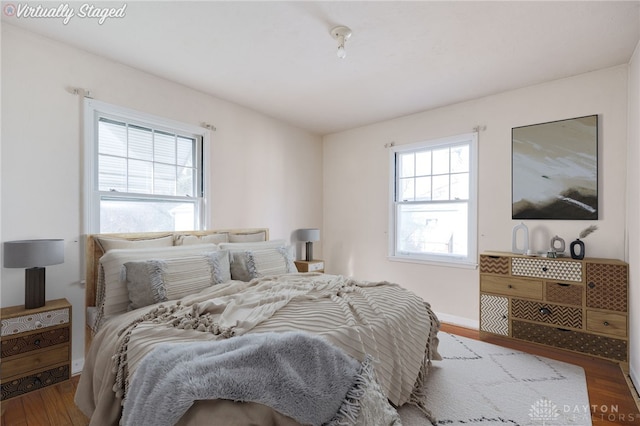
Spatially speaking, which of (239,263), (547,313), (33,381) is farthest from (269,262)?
(547,313)

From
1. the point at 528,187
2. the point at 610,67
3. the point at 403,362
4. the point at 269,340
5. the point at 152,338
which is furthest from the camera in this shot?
the point at 528,187

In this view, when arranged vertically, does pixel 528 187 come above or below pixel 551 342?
above

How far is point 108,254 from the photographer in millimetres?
2252

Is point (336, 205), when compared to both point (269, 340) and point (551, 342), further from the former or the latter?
point (269, 340)

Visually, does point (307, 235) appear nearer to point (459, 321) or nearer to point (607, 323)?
point (459, 321)

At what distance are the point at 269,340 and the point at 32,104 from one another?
2.70 metres

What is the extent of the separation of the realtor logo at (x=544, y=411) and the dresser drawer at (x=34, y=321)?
3359mm

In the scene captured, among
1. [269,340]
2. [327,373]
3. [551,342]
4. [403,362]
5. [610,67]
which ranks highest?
[610,67]

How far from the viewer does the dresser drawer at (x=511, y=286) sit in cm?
300

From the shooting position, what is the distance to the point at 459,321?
3697 mm

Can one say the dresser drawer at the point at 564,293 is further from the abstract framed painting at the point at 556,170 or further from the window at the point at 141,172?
the window at the point at 141,172

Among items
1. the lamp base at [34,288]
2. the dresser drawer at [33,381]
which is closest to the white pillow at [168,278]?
the lamp base at [34,288]

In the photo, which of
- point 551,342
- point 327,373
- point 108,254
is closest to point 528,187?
point 551,342

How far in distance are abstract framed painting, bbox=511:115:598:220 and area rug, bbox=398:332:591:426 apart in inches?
58.2
